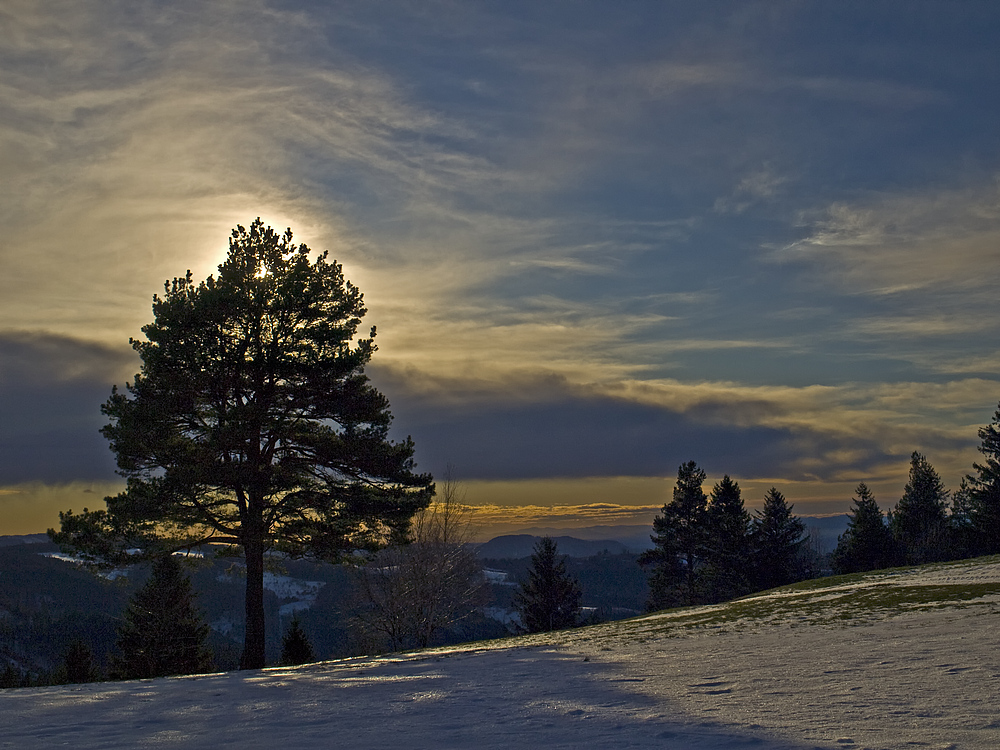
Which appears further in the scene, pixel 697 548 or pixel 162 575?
pixel 697 548

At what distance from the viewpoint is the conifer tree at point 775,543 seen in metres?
60.8

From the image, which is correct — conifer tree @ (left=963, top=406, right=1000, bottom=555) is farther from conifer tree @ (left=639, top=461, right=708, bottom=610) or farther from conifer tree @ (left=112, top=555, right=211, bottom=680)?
conifer tree @ (left=112, top=555, right=211, bottom=680)

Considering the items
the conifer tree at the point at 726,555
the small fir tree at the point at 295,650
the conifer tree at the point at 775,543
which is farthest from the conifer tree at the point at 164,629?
the conifer tree at the point at 775,543

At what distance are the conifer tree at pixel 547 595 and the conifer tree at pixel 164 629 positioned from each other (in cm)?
2718

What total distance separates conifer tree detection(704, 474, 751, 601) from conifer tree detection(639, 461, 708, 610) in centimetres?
103

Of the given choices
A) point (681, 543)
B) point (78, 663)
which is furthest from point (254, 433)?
point (681, 543)

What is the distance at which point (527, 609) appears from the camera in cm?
5716

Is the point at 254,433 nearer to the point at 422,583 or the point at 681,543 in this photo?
the point at 422,583

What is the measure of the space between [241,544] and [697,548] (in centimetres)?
4350

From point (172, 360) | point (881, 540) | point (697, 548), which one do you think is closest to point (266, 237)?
point (172, 360)

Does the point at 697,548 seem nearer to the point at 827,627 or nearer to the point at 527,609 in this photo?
the point at 527,609

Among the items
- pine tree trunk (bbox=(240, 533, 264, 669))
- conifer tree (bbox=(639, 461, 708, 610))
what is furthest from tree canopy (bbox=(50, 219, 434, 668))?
conifer tree (bbox=(639, 461, 708, 610))

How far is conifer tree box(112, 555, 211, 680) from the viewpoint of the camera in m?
35.6

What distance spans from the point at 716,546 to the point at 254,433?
151 ft
